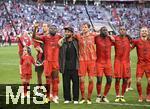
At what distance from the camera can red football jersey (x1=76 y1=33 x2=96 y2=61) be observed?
13828 mm

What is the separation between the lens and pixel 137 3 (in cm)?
7269

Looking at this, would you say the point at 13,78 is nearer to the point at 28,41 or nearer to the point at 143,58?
the point at 28,41

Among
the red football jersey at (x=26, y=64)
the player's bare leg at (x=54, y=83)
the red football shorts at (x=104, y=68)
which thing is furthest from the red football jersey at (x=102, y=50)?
the red football jersey at (x=26, y=64)

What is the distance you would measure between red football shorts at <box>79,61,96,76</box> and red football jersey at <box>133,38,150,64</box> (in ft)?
4.54

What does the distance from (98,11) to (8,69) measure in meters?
42.9

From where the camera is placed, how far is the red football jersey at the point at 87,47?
45.4 feet

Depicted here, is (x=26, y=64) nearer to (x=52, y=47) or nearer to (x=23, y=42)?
(x=52, y=47)
